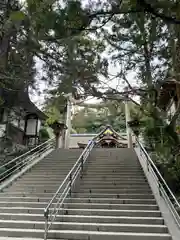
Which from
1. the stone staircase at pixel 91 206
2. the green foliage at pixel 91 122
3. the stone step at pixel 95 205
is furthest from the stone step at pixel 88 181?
the green foliage at pixel 91 122

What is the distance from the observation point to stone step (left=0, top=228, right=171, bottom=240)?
4207mm

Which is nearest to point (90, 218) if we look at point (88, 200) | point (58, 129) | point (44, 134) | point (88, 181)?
point (88, 200)

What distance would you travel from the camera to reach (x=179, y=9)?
2838 mm

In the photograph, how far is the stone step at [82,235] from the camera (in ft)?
13.8

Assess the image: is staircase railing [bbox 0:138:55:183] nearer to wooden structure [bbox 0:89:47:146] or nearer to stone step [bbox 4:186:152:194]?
stone step [bbox 4:186:152:194]

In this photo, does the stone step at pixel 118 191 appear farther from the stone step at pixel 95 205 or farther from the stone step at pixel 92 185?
the stone step at pixel 95 205

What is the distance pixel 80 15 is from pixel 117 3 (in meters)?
0.62

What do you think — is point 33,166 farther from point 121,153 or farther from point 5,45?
point 5,45

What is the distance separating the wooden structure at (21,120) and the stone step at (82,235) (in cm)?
831

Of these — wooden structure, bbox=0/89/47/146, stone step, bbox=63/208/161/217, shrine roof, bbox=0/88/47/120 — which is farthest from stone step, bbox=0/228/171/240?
wooden structure, bbox=0/89/47/146

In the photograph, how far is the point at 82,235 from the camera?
4328 mm

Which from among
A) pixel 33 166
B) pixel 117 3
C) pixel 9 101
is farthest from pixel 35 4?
pixel 9 101

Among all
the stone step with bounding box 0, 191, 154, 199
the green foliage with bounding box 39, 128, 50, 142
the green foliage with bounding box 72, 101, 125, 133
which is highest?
the green foliage with bounding box 72, 101, 125, 133

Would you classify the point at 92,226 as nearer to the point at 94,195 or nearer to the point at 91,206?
the point at 91,206
